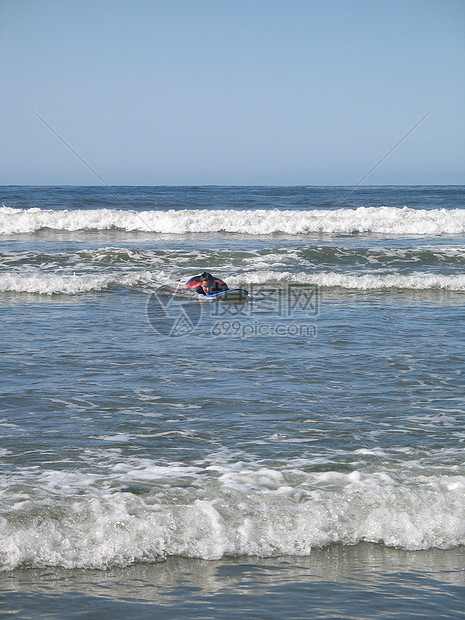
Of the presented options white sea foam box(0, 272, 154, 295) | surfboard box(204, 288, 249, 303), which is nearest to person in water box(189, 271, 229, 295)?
surfboard box(204, 288, 249, 303)

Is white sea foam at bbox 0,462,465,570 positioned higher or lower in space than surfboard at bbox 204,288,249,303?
lower

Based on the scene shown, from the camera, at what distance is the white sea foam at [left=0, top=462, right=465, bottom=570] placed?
15.8ft

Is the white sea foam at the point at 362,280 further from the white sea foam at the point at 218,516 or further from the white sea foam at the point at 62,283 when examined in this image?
the white sea foam at the point at 218,516

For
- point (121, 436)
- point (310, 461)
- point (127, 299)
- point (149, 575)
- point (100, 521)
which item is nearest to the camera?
point (149, 575)

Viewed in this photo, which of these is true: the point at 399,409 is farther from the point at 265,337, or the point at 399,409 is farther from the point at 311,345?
the point at 265,337

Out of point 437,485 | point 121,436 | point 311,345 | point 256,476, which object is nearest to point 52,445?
point 121,436

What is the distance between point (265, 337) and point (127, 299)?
15.3 feet

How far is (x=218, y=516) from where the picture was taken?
511 centimetres

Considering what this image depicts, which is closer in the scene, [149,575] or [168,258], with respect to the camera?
[149,575]

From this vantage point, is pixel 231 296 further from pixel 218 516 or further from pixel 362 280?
pixel 218 516

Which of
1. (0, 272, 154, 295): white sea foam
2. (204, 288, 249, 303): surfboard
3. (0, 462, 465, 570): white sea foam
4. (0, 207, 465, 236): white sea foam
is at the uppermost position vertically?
(0, 207, 465, 236): white sea foam

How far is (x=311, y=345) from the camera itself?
10641 mm

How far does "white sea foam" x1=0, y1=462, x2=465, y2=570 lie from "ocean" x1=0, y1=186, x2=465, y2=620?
15 millimetres

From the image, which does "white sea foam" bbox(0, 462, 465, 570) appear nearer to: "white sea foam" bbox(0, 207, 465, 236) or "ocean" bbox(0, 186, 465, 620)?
"ocean" bbox(0, 186, 465, 620)
